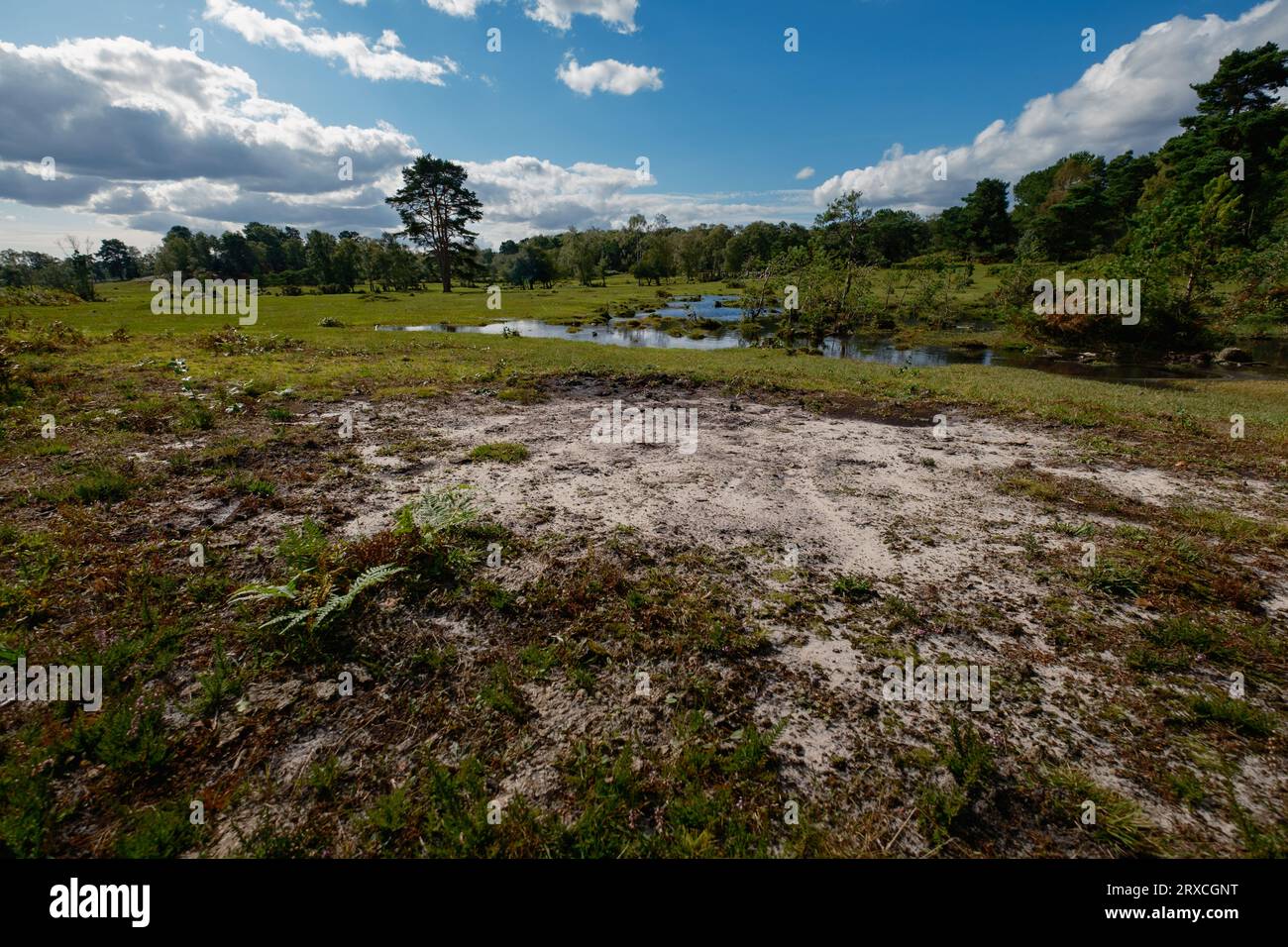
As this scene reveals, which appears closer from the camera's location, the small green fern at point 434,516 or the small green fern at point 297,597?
the small green fern at point 297,597

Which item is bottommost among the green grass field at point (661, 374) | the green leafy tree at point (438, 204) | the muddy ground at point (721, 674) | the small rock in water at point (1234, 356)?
the muddy ground at point (721, 674)

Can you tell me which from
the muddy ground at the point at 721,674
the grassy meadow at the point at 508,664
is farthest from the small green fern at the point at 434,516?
the muddy ground at the point at 721,674

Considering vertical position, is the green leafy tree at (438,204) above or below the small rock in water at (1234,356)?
above

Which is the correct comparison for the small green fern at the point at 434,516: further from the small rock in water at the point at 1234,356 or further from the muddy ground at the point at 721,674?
the small rock in water at the point at 1234,356

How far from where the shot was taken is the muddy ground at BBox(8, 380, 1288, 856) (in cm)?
440

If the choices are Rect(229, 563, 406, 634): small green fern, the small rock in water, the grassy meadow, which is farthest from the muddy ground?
the small rock in water

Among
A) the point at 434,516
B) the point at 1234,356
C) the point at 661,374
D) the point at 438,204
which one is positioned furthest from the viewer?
the point at 438,204

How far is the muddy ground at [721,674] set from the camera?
4.40m

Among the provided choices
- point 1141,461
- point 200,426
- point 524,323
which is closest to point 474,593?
point 200,426

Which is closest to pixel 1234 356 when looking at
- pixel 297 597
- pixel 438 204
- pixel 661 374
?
pixel 661 374

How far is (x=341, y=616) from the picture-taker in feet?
22.4

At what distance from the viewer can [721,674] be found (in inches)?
242

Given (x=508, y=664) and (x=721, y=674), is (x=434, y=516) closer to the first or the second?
(x=508, y=664)

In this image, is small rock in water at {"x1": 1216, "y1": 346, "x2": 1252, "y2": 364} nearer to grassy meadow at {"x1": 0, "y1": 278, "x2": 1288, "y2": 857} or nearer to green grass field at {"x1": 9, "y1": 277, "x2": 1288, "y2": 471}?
green grass field at {"x1": 9, "y1": 277, "x2": 1288, "y2": 471}
